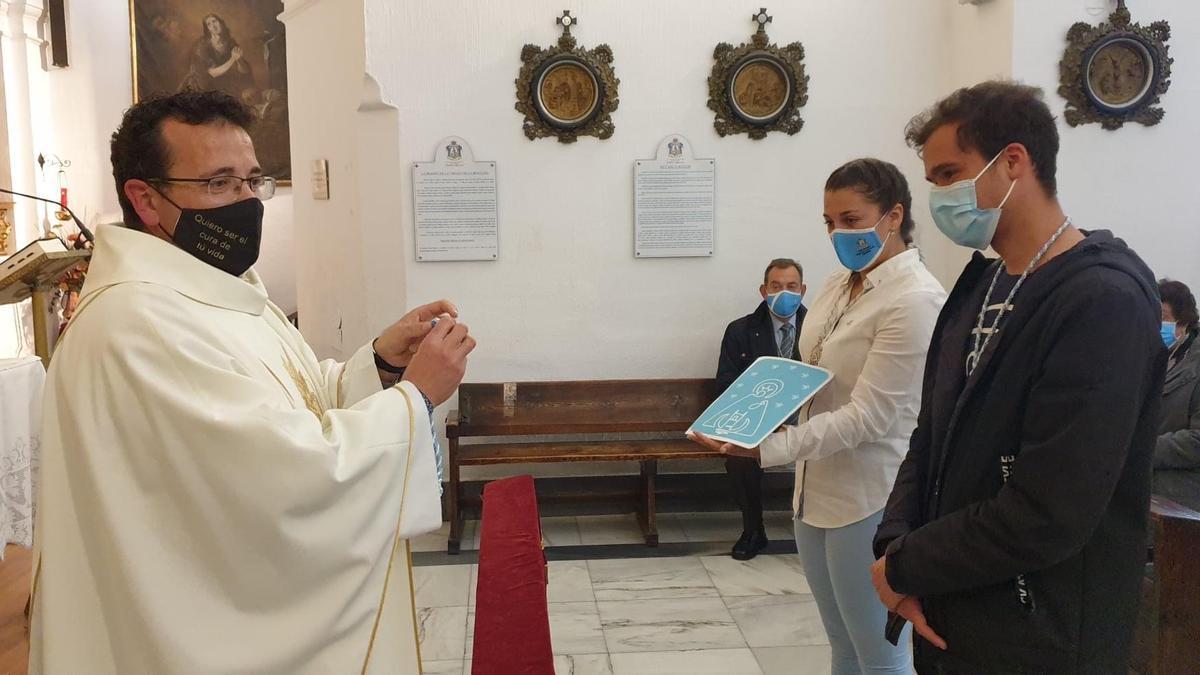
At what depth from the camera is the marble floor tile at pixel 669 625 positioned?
12.3ft

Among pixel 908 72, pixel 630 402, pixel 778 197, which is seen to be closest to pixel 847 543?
pixel 630 402

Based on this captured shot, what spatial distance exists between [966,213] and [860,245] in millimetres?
706

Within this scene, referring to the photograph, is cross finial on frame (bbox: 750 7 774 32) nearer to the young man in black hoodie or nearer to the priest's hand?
the young man in black hoodie

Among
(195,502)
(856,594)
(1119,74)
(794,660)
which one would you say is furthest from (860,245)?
(1119,74)

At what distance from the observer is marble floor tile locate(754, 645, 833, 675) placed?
138 inches

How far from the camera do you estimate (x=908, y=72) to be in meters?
5.56

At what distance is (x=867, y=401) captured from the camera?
227 centimetres

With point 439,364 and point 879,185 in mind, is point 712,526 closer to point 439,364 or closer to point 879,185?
point 879,185

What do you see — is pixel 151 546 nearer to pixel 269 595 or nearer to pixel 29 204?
pixel 269 595

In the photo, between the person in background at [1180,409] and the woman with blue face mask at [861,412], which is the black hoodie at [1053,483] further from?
the person in background at [1180,409]

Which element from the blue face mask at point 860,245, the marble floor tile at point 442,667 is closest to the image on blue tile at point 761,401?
the blue face mask at point 860,245

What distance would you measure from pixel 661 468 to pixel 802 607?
1732 mm

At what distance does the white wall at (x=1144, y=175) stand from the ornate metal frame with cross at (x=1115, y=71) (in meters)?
0.05

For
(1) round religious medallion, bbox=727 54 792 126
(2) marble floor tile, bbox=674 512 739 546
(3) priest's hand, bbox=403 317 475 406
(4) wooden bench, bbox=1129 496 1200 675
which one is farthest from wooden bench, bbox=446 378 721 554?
(3) priest's hand, bbox=403 317 475 406
